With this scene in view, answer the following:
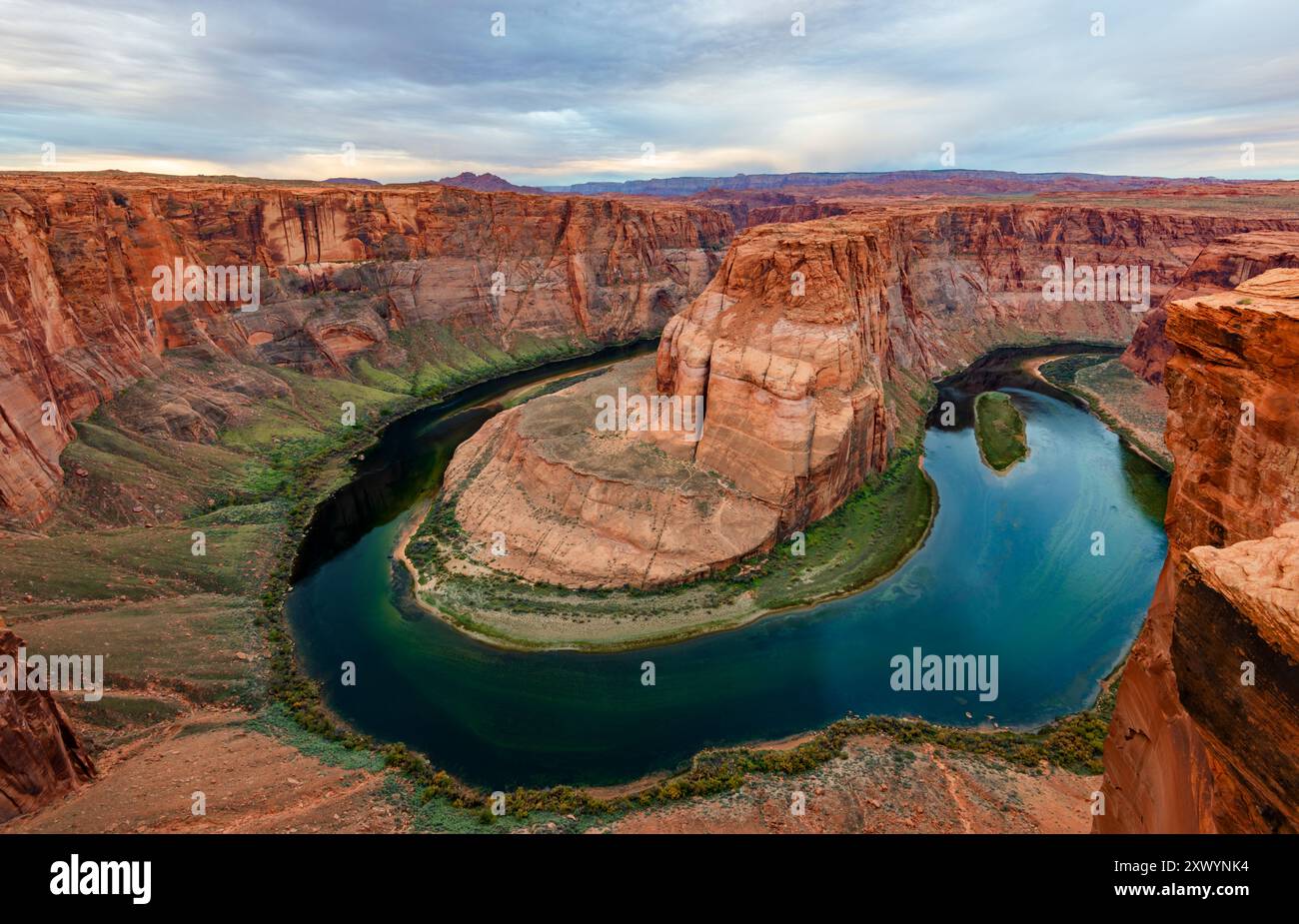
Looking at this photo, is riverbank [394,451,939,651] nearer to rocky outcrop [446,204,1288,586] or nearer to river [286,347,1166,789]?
river [286,347,1166,789]

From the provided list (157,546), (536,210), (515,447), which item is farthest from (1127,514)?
(536,210)

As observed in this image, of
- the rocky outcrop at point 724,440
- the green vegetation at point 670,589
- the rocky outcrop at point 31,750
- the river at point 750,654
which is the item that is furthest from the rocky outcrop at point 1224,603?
the rocky outcrop at point 31,750

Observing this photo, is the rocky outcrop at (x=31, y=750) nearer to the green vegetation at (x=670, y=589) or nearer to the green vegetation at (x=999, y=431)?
the green vegetation at (x=670, y=589)

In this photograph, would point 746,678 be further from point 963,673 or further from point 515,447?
point 515,447

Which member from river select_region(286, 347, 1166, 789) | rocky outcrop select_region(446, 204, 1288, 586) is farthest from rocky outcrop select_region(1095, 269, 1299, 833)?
rocky outcrop select_region(446, 204, 1288, 586)

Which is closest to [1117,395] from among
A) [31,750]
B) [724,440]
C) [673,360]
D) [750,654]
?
[673,360]

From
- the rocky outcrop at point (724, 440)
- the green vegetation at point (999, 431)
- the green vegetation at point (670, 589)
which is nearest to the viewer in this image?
the green vegetation at point (670, 589)
